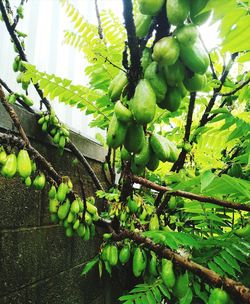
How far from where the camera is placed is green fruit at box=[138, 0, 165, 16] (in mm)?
749

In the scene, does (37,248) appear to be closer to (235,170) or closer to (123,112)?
(235,170)

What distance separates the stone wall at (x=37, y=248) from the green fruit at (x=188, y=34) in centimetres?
122

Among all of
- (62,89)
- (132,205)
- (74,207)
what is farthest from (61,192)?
(62,89)

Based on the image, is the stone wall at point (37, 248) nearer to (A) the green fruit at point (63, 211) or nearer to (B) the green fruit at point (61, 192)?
(B) the green fruit at point (61, 192)

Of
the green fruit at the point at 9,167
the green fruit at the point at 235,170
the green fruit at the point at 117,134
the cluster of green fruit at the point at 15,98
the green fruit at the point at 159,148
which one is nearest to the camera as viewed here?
the green fruit at the point at 117,134

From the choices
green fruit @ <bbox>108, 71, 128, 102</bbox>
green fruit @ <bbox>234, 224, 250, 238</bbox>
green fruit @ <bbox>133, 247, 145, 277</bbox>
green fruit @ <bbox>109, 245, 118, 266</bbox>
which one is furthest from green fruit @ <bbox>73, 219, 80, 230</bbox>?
green fruit @ <bbox>108, 71, 128, 102</bbox>

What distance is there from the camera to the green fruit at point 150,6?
75cm

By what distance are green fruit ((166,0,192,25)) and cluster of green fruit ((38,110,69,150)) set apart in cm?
193

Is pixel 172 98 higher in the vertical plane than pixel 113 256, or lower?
higher

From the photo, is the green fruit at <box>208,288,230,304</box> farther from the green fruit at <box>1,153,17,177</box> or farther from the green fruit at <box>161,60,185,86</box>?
the green fruit at <box>1,153,17,177</box>

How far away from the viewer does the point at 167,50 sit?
79cm

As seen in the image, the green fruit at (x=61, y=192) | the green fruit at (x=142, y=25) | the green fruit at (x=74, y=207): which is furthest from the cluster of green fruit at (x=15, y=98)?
the green fruit at (x=142, y=25)

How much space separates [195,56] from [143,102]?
0.59 ft

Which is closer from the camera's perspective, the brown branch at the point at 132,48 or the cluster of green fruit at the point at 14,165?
the brown branch at the point at 132,48
